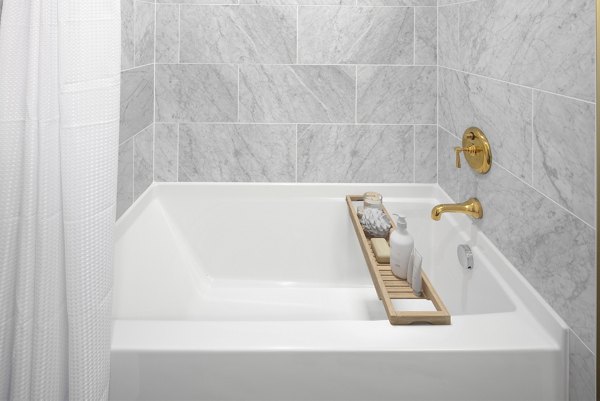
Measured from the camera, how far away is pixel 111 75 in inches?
41.2

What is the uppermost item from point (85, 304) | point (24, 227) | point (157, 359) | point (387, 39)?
point (387, 39)

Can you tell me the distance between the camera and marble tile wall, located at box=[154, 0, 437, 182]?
230 centimetres

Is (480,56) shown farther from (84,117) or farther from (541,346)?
(84,117)

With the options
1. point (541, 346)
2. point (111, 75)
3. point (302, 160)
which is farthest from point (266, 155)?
point (541, 346)

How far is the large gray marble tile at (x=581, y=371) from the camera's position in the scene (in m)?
1.05

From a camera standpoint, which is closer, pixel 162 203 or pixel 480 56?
pixel 480 56

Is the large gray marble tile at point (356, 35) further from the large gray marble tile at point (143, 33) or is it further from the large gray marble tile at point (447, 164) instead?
the large gray marble tile at point (143, 33)

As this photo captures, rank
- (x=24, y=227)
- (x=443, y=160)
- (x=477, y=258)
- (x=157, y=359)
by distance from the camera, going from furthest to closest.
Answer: (x=443, y=160), (x=477, y=258), (x=157, y=359), (x=24, y=227)

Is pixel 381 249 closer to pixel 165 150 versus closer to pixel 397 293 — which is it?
pixel 397 293

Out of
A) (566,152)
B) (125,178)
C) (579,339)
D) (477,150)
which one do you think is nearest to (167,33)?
(125,178)

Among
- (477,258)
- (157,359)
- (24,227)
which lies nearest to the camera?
(24,227)

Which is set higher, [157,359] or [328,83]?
[328,83]

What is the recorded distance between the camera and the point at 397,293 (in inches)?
55.1

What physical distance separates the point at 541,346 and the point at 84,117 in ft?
3.55
